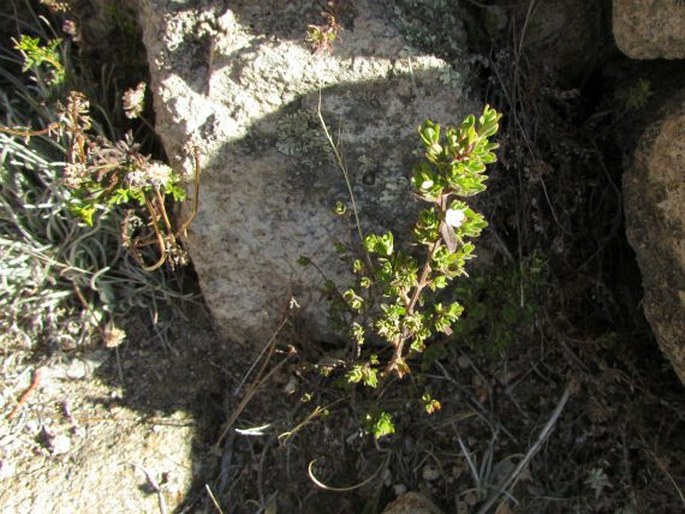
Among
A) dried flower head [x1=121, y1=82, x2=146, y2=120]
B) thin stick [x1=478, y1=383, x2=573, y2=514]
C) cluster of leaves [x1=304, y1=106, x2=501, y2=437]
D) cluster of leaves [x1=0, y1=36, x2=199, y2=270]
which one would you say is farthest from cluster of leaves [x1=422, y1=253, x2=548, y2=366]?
dried flower head [x1=121, y1=82, x2=146, y2=120]

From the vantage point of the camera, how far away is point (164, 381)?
2.66 metres

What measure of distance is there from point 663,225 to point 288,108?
1.29m

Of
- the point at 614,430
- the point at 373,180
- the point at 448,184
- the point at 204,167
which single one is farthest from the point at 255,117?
the point at 614,430

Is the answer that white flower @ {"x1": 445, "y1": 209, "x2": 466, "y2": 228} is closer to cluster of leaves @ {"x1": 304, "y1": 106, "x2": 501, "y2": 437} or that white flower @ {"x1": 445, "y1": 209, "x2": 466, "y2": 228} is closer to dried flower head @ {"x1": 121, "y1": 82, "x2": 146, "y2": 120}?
cluster of leaves @ {"x1": 304, "y1": 106, "x2": 501, "y2": 437}

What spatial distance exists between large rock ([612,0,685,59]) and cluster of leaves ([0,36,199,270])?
1459mm

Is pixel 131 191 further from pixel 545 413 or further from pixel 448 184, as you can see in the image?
pixel 545 413

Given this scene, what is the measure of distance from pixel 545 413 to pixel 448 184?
3.83 feet

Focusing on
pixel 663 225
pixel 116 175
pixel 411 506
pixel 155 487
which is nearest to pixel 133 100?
pixel 116 175

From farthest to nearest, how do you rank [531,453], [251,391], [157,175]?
[251,391] < [531,453] < [157,175]

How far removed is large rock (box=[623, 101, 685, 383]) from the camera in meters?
2.14

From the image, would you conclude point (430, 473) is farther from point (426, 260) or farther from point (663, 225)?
point (663, 225)

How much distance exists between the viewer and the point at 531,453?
2393 millimetres

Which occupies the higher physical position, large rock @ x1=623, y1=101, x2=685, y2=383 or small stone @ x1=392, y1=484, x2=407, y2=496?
large rock @ x1=623, y1=101, x2=685, y2=383

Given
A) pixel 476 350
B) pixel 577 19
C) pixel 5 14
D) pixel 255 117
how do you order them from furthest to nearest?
pixel 5 14 → pixel 577 19 → pixel 476 350 → pixel 255 117
